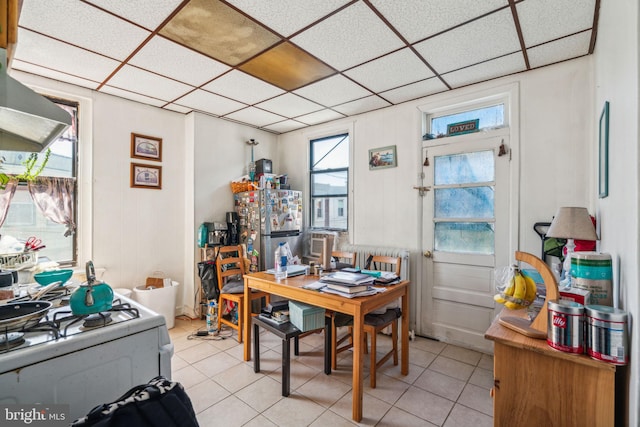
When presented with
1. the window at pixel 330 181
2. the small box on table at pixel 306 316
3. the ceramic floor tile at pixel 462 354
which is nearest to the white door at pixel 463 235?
the ceramic floor tile at pixel 462 354

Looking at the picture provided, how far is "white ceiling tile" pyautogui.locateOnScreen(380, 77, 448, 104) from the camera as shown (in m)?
2.96

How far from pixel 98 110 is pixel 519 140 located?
4.27 meters

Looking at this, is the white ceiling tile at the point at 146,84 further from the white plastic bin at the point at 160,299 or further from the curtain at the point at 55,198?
the white plastic bin at the point at 160,299

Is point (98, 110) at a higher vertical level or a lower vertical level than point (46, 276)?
higher

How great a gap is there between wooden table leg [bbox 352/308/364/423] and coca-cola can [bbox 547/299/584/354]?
3.34 ft

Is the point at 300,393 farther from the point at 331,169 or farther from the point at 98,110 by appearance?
the point at 98,110

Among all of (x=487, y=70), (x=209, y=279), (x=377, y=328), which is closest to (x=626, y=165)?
(x=377, y=328)

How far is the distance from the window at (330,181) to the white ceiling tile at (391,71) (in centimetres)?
123

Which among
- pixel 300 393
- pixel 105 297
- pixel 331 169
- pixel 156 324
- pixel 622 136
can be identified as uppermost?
pixel 331 169

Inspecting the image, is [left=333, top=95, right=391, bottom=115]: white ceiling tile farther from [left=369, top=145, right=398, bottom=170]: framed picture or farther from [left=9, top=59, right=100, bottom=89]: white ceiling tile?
[left=9, top=59, right=100, bottom=89]: white ceiling tile

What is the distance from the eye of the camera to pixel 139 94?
3.24 m

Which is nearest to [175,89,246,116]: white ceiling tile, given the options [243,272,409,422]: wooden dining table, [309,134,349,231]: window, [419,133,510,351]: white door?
[309,134,349,231]: window

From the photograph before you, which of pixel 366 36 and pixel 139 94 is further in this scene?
pixel 139 94

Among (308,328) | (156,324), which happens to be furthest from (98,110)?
(308,328)
